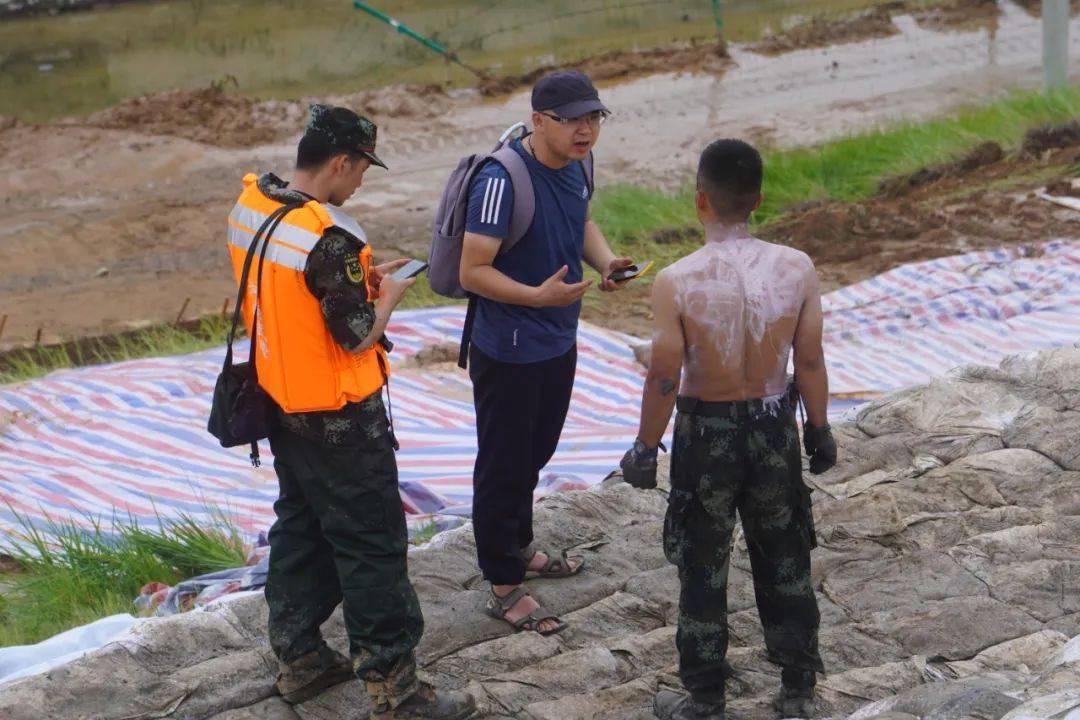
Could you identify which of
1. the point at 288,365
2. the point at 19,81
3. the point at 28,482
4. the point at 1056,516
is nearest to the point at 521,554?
the point at 288,365

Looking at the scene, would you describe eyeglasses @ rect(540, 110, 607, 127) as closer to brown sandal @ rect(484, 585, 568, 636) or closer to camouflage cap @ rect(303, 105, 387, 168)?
camouflage cap @ rect(303, 105, 387, 168)

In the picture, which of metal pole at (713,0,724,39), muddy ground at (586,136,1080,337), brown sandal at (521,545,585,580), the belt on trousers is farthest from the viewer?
metal pole at (713,0,724,39)

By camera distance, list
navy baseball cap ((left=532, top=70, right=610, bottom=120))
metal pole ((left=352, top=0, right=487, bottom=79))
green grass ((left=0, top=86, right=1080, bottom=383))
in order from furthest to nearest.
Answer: metal pole ((left=352, top=0, right=487, bottom=79)) → green grass ((left=0, top=86, right=1080, bottom=383)) → navy baseball cap ((left=532, top=70, right=610, bottom=120))

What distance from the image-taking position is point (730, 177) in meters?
3.75

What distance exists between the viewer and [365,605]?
12.9 feet

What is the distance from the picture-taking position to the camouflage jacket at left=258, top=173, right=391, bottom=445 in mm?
3721

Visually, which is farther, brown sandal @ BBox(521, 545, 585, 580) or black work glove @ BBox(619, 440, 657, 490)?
brown sandal @ BBox(521, 545, 585, 580)

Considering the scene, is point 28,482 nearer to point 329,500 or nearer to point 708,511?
point 329,500

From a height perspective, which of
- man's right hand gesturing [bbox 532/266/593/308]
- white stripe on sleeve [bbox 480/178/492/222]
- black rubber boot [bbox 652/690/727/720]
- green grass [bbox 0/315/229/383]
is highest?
white stripe on sleeve [bbox 480/178/492/222]

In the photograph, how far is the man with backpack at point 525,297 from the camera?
14.0ft

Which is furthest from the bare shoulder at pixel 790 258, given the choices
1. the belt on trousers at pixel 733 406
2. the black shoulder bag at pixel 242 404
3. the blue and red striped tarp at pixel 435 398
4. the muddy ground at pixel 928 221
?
the muddy ground at pixel 928 221

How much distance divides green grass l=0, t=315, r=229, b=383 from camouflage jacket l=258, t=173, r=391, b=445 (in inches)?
183

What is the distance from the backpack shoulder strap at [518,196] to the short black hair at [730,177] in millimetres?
663

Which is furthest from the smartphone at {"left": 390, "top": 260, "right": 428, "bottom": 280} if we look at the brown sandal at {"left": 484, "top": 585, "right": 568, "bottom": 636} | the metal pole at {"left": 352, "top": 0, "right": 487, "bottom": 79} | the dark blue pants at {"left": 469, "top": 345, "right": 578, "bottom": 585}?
the metal pole at {"left": 352, "top": 0, "right": 487, "bottom": 79}
